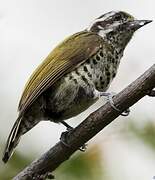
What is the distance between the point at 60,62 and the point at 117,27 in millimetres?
602

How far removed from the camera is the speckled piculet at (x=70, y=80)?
3676 millimetres

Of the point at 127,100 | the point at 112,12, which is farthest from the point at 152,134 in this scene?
the point at 112,12

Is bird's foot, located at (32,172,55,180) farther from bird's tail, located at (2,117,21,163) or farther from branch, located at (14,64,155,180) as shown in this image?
bird's tail, located at (2,117,21,163)

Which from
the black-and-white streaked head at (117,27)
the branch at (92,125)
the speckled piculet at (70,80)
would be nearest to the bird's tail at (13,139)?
the speckled piculet at (70,80)

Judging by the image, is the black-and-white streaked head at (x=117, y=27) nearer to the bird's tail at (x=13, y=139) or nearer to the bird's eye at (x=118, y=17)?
the bird's eye at (x=118, y=17)

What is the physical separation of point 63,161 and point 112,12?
1.73m

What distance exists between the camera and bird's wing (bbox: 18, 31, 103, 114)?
12.0 feet

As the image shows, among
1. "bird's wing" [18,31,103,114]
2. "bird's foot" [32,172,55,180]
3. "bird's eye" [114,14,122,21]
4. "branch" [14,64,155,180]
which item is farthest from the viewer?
"bird's eye" [114,14,122,21]

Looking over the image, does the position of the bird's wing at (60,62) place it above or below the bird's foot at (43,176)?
below

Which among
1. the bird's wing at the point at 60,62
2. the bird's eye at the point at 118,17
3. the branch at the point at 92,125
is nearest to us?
the branch at the point at 92,125

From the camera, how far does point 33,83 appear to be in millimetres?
3744

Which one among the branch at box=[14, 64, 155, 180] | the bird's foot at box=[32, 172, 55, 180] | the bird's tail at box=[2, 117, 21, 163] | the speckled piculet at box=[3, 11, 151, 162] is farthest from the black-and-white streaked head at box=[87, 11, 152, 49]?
the bird's foot at box=[32, 172, 55, 180]

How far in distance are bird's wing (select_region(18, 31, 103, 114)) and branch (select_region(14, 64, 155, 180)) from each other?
25.7 inches

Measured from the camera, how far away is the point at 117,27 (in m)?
4.20
